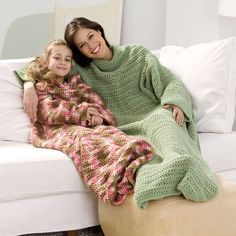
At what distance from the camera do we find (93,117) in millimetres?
2451

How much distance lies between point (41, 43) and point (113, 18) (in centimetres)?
52

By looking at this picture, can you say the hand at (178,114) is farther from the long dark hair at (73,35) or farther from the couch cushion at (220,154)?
the long dark hair at (73,35)

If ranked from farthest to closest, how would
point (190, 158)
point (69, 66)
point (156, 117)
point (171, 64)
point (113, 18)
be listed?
point (113, 18)
point (171, 64)
point (69, 66)
point (156, 117)
point (190, 158)

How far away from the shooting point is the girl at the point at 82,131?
6.93ft

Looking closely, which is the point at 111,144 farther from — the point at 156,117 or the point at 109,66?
the point at 109,66

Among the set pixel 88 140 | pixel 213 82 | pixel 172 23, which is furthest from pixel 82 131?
pixel 172 23

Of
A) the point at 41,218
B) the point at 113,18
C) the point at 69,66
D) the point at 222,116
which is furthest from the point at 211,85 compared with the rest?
the point at 113,18

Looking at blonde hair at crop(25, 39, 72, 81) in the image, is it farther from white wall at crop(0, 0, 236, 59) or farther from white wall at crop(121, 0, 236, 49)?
white wall at crop(121, 0, 236, 49)

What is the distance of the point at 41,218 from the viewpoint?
87.6 inches

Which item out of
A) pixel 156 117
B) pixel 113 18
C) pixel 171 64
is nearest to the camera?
pixel 156 117

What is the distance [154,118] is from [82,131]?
0.30m

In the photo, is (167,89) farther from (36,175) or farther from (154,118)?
(36,175)

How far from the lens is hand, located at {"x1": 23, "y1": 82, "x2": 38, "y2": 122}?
250cm

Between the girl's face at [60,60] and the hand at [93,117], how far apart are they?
0.23 meters
